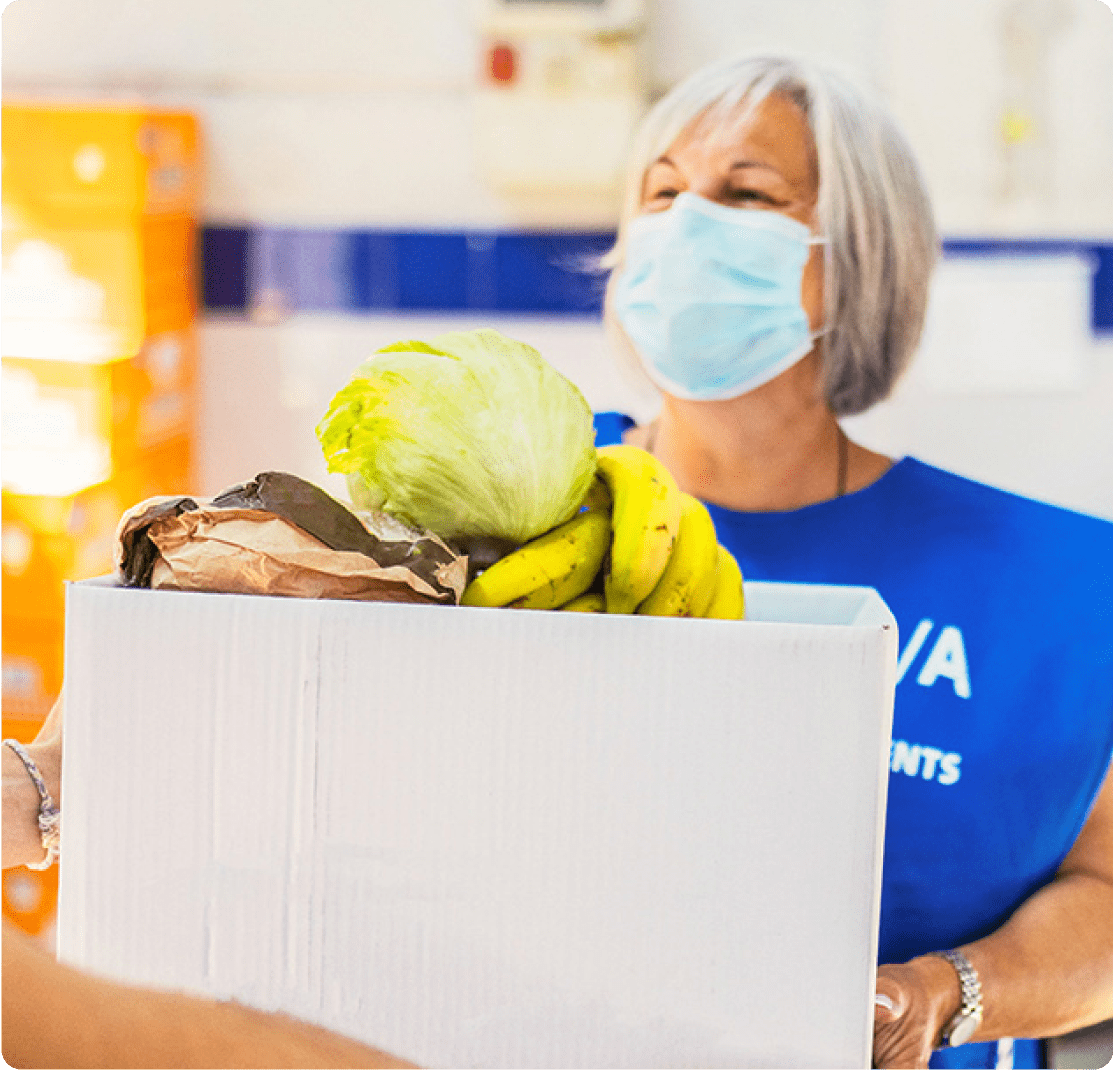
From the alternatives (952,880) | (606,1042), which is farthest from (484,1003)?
(952,880)

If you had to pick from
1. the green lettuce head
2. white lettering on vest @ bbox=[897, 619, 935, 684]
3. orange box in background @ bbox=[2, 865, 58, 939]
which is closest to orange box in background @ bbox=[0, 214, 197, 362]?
orange box in background @ bbox=[2, 865, 58, 939]

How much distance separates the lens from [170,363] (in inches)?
102

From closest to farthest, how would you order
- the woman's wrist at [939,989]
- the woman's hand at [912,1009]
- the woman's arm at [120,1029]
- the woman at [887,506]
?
the woman's arm at [120,1029]
the woman's hand at [912,1009]
the woman's wrist at [939,989]
the woman at [887,506]

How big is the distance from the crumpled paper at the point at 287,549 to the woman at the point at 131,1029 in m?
0.21

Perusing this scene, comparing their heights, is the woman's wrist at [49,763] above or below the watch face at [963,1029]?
above

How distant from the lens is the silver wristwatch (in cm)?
107

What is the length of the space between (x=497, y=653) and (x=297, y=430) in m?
2.14

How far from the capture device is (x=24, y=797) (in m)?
0.79

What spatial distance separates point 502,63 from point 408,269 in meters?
0.48

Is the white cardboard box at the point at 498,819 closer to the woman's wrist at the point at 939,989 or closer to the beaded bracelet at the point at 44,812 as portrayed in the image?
the beaded bracelet at the point at 44,812

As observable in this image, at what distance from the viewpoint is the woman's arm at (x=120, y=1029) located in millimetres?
594

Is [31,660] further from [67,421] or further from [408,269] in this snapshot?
[408,269]

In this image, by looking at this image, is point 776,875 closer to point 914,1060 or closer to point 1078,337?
point 914,1060

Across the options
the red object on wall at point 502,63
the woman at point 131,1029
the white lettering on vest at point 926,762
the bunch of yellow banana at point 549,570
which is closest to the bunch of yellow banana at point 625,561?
the bunch of yellow banana at point 549,570
